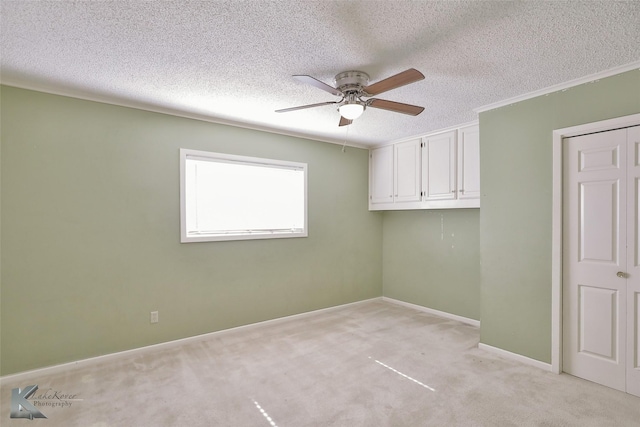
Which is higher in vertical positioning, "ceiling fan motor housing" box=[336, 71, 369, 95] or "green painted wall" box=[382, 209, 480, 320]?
"ceiling fan motor housing" box=[336, 71, 369, 95]

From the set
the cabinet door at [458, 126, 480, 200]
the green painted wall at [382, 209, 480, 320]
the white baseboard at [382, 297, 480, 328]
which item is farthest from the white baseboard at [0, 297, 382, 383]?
the cabinet door at [458, 126, 480, 200]

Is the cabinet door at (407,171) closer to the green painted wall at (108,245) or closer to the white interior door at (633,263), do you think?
the green painted wall at (108,245)

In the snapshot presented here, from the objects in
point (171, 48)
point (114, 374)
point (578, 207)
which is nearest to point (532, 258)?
point (578, 207)

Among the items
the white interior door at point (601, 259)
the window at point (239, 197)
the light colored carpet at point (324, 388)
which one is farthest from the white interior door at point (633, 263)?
the window at point (239, 197)

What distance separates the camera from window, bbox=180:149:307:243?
347 centimetres

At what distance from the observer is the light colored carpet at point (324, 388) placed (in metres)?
2.12

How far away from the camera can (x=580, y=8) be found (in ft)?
5.54

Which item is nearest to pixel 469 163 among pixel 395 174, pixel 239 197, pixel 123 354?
pixel 395 174

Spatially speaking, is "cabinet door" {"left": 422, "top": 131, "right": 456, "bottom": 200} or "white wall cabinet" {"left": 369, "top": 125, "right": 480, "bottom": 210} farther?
"cabinet door" {"left": 422, "top": 131, "right": 456, "bottom": 200}

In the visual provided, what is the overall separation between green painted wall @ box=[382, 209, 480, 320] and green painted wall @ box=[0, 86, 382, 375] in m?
1.77

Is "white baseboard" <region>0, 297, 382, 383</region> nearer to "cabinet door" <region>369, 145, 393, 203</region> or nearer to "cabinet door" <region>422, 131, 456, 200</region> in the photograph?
"cabinet door" <region>369, 145, 393, 203</region>

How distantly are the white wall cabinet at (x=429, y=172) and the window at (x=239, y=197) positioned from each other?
128cm

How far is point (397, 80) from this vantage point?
2010 mm

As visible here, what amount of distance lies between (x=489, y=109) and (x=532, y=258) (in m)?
1.52
